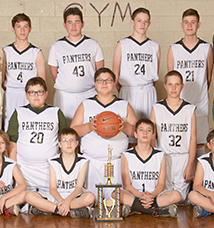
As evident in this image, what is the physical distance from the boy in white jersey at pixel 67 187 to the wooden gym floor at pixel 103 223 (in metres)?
0.07

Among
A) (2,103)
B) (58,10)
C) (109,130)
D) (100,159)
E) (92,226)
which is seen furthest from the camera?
(58,10)

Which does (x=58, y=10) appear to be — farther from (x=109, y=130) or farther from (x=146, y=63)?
(x=109, y=130)

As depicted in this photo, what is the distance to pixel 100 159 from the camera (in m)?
3.78

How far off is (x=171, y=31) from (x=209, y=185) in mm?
2799

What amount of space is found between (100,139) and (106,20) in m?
2.41

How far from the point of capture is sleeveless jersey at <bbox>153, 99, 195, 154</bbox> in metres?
3.84

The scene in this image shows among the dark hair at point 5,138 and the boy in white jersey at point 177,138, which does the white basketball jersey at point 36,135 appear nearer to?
the dark hair at point 5,138

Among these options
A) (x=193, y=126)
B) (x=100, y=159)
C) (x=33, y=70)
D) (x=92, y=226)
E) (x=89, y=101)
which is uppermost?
(x=33, y=70)

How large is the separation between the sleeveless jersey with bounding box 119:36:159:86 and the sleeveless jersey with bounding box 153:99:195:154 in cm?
46

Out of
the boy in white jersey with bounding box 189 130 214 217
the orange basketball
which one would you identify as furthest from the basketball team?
the orange basketball

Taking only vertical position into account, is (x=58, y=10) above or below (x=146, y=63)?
above

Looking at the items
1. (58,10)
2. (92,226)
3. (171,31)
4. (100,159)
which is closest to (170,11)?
(171,31)

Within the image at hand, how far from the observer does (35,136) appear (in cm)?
371

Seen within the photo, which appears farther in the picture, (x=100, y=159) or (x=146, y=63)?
(x=146, y=63)
